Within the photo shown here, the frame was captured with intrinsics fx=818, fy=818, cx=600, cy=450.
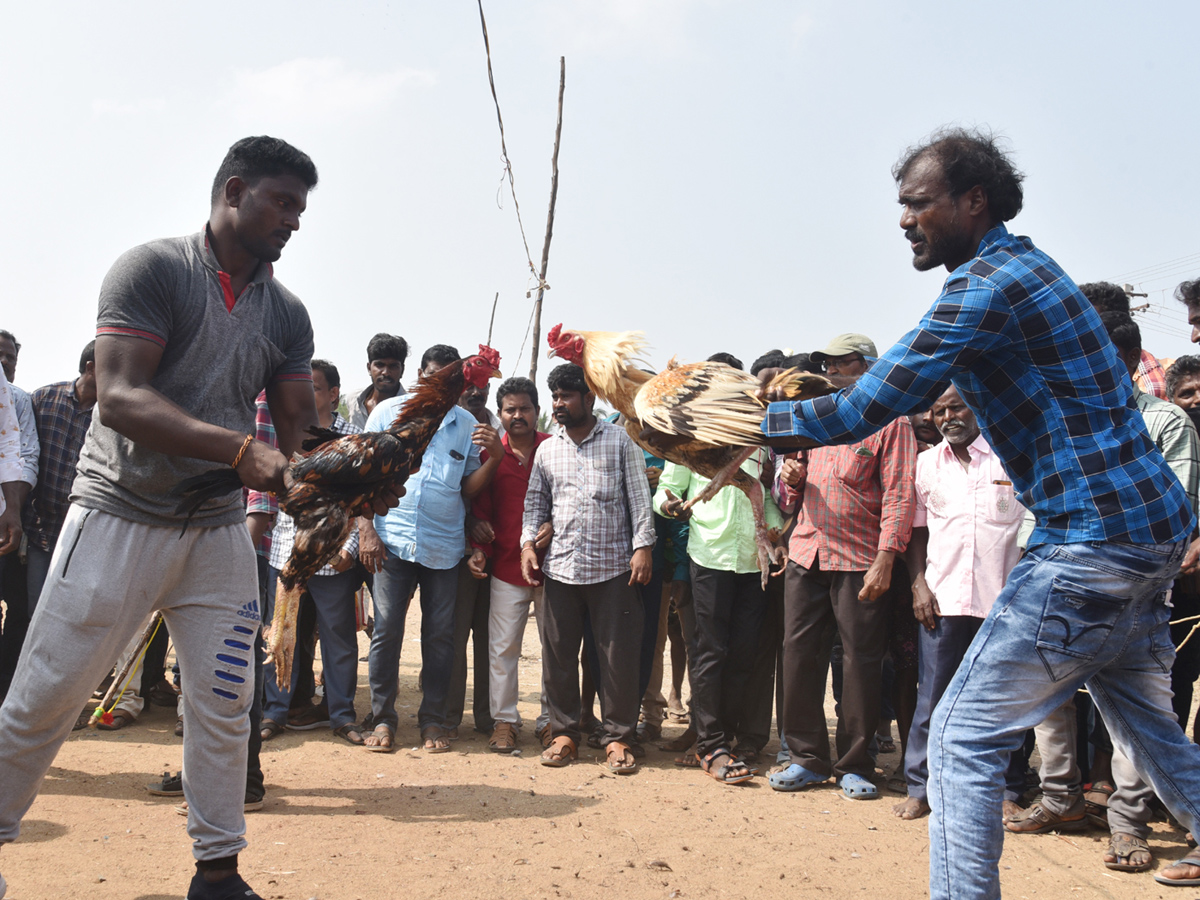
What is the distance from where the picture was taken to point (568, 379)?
237 inches

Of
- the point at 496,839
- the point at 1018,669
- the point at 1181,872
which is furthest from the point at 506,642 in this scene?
the point at 1018,669

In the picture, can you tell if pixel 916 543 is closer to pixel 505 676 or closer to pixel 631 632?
pixel 631 632

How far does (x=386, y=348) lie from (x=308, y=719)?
2.98m

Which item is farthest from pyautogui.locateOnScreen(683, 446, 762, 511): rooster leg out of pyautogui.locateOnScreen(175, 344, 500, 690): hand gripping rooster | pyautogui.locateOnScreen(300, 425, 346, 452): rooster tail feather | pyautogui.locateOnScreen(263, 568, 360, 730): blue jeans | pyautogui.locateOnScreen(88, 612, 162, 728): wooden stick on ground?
pyautogui.locateOnScreen(263, 568, 360, 730): blue jeans

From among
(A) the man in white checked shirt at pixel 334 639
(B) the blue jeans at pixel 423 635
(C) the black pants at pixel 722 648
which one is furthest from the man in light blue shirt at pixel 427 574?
(C) the black pants at pixel 722 648

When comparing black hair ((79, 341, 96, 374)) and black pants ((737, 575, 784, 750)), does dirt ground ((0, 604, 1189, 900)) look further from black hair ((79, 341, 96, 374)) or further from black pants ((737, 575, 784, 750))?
black hair ((79, 341, 96, 374))

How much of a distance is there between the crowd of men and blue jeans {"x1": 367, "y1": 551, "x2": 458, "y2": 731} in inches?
0.9

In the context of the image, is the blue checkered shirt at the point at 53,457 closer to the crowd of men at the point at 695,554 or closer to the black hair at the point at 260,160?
the crowd of men at the point at 695,554

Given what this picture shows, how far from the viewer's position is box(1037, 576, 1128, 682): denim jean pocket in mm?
2303

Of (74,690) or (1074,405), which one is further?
(74,690)

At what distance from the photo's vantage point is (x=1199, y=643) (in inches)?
177

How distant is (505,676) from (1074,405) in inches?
182

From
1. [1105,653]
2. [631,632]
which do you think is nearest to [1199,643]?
[1105,653]

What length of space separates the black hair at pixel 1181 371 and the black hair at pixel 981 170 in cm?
351
